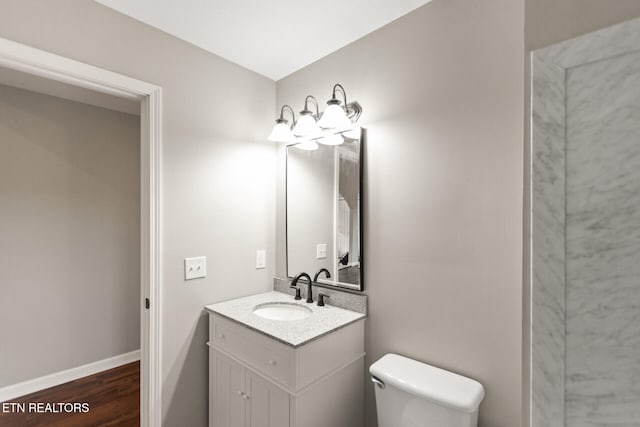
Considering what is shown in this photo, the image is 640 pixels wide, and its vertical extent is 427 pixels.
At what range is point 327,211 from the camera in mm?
1822

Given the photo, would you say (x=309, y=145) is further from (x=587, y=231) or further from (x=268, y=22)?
(x=587, y=231)

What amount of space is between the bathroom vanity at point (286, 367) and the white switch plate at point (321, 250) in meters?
0.30

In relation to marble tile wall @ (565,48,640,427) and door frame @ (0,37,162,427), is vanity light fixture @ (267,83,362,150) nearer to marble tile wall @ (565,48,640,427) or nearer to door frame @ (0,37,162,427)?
door frame @ (0,37,162,427)

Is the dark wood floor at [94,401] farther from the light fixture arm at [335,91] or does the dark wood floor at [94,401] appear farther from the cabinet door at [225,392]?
the light fixture arm at [335,91]

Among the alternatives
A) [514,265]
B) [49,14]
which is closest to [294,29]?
[49,14]

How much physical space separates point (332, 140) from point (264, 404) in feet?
4.65

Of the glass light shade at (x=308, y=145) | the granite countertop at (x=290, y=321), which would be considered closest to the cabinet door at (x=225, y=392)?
the granite countertop at (x=290, y=321)

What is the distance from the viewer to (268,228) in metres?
2.13

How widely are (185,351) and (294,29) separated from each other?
6.24 ft

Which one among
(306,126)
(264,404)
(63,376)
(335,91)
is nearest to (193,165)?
(306,126)

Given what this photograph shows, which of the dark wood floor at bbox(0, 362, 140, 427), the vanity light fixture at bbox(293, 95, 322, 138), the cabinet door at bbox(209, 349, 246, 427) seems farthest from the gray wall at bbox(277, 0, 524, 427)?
the dark wood floor at bbox(0, 362, 140, 427)

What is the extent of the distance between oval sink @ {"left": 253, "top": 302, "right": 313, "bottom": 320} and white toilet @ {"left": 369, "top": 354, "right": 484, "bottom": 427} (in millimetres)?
583

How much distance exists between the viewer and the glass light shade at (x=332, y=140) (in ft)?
5.74

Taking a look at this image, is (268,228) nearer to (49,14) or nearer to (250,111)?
(250,111)
